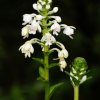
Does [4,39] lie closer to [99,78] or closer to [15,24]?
[15,24]

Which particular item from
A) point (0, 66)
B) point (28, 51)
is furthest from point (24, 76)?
point (28, 51)

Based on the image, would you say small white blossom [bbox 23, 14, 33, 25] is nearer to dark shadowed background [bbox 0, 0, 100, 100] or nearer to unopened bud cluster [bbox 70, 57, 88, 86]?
unopened bud cluster [bbox 70, 57, 88, 86]

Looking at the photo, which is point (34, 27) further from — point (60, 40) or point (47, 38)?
point (60, 40)

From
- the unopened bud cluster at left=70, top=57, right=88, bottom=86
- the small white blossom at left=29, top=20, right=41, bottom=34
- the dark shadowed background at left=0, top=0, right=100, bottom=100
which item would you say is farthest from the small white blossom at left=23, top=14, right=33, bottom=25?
the dark shadowed background at left=0, top=0, right=100, bottom=100

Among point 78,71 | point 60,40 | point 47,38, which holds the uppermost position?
point 60,40

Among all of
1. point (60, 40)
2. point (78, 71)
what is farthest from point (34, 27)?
point (60, 40)

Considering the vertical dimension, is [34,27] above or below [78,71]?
above

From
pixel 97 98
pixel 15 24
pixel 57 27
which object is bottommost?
pixel 97 98

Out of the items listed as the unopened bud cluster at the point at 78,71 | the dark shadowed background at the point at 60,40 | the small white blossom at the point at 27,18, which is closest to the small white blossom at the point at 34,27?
the small white blossom at the point at 27,18
